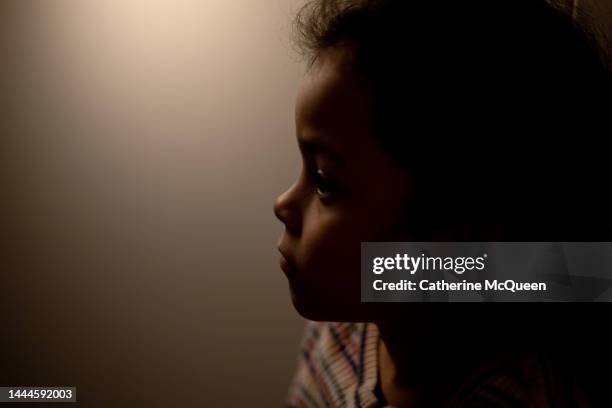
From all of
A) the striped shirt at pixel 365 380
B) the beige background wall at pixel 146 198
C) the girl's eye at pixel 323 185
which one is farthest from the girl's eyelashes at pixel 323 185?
the beige background wall at pixel 146 198

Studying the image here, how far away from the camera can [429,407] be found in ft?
1.49

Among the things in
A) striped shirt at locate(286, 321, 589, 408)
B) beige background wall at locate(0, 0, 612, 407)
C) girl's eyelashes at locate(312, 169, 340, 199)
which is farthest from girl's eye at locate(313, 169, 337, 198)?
beige background wall at locate(0, 0, 612, 407)

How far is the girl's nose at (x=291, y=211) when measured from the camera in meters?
0.44

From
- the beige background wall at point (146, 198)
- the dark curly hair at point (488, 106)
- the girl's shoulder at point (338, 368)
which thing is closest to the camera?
the dark curly hair at point (488, 106)

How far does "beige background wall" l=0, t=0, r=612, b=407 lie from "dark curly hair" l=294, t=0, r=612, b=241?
766mm

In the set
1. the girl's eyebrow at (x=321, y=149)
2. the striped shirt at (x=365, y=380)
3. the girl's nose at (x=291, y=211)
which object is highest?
the girl's eyebrow at (x=321, y=149)

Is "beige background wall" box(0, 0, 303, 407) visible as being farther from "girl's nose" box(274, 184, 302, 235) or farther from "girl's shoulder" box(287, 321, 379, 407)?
"girl's nose" box(274, 184, 302, 235)

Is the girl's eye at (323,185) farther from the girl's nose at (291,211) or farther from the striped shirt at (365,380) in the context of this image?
the striped shirt at (365,380)

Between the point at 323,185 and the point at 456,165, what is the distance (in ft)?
0.37

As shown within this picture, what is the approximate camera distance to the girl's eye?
42 centimetres

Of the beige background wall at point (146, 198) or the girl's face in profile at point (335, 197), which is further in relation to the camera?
the beige background wall at point (146, 198)

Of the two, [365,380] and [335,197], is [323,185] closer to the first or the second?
[335,197]

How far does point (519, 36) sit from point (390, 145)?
0.44ft

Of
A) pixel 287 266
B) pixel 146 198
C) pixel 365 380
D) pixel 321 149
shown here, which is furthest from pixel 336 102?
pixel 146 198
